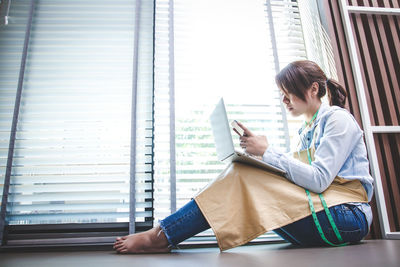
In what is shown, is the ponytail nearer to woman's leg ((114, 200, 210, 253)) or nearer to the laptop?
the laptop

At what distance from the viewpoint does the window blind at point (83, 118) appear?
5.48 feet

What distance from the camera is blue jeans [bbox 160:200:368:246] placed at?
103cm

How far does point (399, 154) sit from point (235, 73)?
Answer: 1238 millimetres

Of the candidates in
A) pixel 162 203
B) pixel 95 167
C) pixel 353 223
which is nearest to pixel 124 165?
pixel 95 167

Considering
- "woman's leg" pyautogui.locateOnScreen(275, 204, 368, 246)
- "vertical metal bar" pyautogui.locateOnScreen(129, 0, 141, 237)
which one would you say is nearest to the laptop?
"woman's leg" pyautogui.locateOnScreen(275, 204, 368, 246)

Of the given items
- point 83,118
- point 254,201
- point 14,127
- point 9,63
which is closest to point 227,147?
point 254,201

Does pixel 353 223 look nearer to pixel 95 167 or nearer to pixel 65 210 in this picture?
pixel 95 167

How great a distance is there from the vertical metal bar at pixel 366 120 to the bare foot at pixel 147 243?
4.35ft

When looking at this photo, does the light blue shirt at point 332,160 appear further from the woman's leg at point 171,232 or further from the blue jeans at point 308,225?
the woman's leg at point 171,232

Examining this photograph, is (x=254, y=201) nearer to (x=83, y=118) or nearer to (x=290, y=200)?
(x=290, y=200)

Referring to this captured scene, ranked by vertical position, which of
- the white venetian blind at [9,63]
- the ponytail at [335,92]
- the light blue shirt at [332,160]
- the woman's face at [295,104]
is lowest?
the light blue shirt at [332,160]

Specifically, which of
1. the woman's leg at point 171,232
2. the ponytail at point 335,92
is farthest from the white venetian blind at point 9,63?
the ponytail at point 335,92

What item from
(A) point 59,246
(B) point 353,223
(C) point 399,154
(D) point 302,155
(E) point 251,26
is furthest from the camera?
(E) point 251,26

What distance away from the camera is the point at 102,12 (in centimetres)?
202
